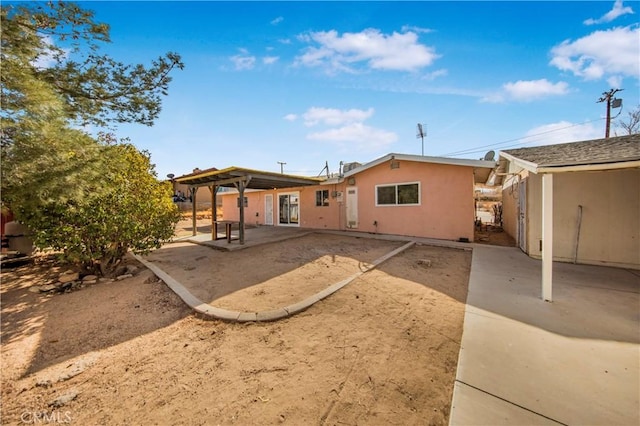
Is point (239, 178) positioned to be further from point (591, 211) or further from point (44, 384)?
point (591, 211)

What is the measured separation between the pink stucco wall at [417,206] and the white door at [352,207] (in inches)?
8.7

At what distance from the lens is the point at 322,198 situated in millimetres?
13219

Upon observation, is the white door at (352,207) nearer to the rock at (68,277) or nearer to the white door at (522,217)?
the white door at (522,217)

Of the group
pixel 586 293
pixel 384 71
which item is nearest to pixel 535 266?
pixel 586 293

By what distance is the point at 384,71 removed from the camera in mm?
8758

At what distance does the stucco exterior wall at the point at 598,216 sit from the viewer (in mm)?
5297

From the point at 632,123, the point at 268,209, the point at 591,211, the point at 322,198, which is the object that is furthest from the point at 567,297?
the point at 632,123

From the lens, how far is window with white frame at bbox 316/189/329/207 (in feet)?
42.7

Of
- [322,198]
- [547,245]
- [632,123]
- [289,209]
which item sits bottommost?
[547,245]

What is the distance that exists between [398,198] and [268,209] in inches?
349

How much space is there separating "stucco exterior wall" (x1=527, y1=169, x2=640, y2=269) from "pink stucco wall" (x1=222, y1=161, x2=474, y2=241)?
254 centimetres

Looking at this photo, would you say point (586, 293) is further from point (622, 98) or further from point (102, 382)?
point (622, 98)

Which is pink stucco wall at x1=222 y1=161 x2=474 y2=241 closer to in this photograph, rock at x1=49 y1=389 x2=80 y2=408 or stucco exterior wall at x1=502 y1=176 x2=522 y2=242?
stucco exterior wall at x1=502 y1=176 x2=522 y2=242

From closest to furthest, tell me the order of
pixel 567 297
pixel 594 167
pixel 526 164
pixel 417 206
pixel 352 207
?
pixel 594 167 → pixel 567 297 → pixel 526 164 → pixel 417 206 → pixel 352 207
